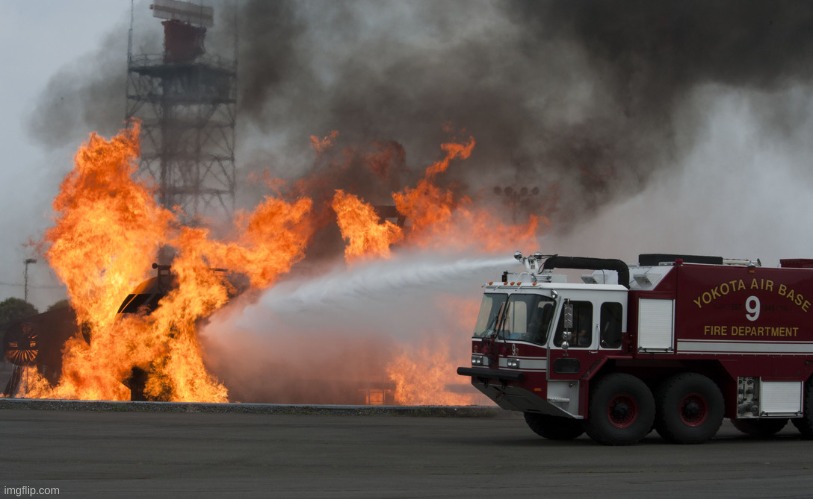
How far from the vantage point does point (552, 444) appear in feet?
57.7

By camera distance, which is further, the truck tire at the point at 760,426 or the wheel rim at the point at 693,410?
the truck tire at the point at 760,426

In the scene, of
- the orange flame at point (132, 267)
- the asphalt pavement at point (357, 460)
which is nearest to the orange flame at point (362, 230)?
the orange flame at point (132, 267)

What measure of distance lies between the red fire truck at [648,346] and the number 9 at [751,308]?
0.02m

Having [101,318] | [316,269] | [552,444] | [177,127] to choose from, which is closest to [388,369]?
[316,269]

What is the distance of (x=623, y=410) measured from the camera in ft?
57.1

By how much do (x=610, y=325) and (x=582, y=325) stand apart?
49 centimetres

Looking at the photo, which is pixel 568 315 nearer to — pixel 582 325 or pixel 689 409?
pixel 582 325

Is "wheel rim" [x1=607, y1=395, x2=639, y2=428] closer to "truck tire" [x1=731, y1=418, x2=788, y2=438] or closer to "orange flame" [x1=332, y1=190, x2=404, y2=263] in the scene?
"truck tire" [x1=731, y1=418, x2=788, y2=438]

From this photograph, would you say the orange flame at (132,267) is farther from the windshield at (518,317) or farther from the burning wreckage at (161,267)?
the windshield at (518,317)

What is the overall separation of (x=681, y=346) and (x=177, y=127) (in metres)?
43.9

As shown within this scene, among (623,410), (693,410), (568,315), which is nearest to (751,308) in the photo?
(693,410)

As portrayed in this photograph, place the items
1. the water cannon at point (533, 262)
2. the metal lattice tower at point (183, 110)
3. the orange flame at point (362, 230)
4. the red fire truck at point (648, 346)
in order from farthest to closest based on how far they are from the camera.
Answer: the metal lattice tower at point (183, 110)
the orange flame at point (362, 230)
the water cannon at point (533, 262)
the red fire truck at point (648, 346)

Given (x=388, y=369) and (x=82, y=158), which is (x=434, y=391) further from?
(x=82, y=158)

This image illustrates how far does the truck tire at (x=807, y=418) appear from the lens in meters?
18.5
